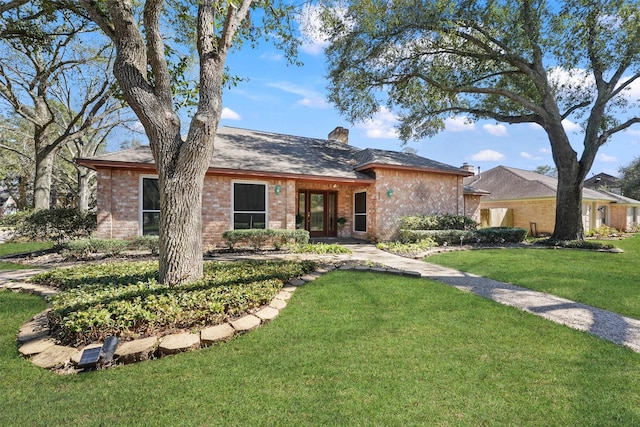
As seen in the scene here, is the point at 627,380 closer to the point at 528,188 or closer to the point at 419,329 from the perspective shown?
the point at 419,329

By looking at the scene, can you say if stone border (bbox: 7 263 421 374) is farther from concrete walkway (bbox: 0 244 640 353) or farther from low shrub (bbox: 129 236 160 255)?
low shrub (bbox: 129 236 160 255)

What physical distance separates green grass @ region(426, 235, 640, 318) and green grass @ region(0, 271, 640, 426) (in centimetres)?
203

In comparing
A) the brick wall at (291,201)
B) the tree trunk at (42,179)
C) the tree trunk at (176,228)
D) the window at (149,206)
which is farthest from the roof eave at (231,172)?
the tree trunk at (42,179)

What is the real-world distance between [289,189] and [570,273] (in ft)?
26.6

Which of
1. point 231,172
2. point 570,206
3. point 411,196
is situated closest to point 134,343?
point 231,172

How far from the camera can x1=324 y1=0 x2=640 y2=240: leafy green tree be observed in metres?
11.2

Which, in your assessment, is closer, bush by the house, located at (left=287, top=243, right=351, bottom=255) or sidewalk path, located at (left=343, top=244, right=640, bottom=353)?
sidewalk path, located at (left=343, top=244, right=640, bottom=353)

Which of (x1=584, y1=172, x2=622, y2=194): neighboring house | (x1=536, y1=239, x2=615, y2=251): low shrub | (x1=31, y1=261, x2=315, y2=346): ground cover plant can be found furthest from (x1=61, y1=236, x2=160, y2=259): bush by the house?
(x1=584, y1=172, x2=622, y2=194): neighboring house

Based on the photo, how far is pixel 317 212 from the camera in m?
12.6

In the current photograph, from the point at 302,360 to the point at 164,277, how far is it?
8.79ft

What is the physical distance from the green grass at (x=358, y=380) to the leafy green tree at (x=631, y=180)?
140ft

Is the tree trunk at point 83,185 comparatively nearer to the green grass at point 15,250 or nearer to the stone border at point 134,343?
the green grass at point 15,250

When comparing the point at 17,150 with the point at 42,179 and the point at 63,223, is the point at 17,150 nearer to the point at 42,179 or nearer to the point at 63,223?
the point at 42,179

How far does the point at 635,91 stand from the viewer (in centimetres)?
1298
